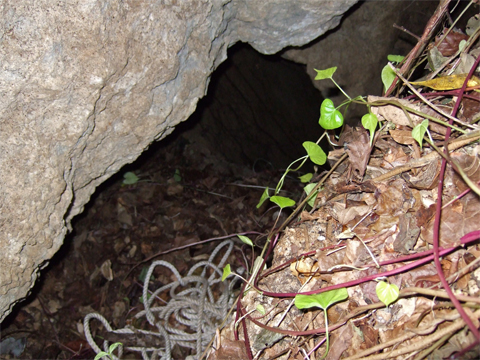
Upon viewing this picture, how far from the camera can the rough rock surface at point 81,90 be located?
1.15 m

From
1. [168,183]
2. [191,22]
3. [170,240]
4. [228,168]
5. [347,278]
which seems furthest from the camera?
[228,168]

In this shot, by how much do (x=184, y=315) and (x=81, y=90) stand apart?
1459mm

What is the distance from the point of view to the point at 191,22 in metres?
1.45

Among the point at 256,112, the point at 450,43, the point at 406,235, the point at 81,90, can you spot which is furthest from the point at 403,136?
the point at 256,112

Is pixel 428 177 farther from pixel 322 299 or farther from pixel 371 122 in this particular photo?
pixel 322 299

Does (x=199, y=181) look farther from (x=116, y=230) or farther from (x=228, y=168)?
(x=116, y=230)

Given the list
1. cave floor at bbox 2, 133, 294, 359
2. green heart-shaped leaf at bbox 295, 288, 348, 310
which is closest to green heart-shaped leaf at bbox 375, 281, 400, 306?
green heart-shaped leaf at bbox 295, 288, 348, 310

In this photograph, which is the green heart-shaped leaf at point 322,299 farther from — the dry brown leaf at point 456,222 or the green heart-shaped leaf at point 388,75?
the green heart-shaped leaf at point 388,75

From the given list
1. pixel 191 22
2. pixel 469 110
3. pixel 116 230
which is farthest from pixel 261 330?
pixel 116 230

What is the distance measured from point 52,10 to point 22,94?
33 cm

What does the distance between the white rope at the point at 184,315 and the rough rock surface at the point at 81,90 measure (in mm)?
714

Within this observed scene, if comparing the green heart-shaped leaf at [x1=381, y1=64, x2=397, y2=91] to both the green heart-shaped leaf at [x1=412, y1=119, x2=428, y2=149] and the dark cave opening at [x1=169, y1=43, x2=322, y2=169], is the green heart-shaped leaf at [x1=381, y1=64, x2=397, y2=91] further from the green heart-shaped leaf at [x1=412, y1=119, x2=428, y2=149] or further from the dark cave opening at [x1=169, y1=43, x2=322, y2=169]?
the dark cave opening at [x1=169, y1=43, x2=322, y2=169]

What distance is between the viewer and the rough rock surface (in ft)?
3.76

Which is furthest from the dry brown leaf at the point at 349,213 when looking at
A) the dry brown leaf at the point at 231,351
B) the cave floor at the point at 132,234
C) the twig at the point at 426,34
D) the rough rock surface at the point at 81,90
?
the cave floor at the point at 132,234
